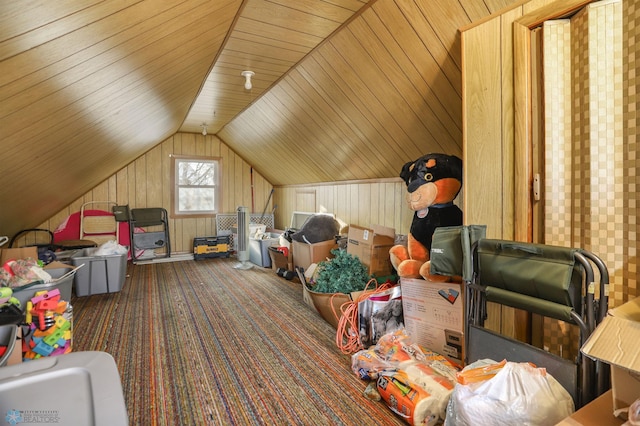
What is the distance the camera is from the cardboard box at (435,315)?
181 centimetres

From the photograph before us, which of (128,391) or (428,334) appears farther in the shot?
(428,334)

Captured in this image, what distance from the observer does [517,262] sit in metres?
1.35

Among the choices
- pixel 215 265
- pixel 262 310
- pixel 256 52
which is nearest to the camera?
pixel 256 52

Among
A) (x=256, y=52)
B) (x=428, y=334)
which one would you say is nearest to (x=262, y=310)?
(x=428, y=334)

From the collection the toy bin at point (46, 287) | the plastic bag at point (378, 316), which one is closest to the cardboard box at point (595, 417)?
the plastic bag at point (378, 316)

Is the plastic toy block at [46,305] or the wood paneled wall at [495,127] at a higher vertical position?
the wood paneled wall at [495,127]

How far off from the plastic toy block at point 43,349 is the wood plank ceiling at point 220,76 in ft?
3.71

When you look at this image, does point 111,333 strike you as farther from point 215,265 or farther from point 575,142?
point 575,142

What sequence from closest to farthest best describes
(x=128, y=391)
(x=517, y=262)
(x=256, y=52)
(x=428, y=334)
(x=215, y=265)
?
(x=517, y=262), (x=128, y=391), (x=428, y=334), (x=256, y=52), (x=215, y=265)

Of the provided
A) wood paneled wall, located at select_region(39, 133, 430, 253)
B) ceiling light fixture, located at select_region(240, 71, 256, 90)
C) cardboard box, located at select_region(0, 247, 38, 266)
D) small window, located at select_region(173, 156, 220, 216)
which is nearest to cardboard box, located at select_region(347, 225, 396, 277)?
wood paneled wall, located at select_region(39, 133, 430, 253)

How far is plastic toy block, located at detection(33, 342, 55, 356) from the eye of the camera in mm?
1941

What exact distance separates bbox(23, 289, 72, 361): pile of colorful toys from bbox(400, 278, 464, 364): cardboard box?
2.16 meters

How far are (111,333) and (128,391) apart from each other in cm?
96

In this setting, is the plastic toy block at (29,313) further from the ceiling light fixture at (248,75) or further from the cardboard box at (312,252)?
the cardboard box at (312,252)
